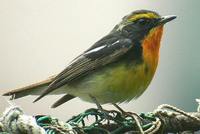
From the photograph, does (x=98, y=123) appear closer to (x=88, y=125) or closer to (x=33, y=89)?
(x=88, y=125)

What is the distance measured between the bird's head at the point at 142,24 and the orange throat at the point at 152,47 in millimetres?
18

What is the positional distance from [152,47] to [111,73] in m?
0.33

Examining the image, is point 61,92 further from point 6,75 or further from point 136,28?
point 6,75

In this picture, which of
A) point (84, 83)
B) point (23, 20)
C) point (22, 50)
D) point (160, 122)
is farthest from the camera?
point (23, 20)

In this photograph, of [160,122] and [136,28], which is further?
[136,28]

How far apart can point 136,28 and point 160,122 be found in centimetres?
143

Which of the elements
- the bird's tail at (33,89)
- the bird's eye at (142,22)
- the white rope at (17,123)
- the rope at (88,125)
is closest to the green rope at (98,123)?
the rope at (88,125)

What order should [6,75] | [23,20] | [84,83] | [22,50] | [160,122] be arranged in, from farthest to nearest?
[23,20], [22,50], [6,75], [84,83], [160,122]

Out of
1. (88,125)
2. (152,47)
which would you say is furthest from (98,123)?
(152,47)

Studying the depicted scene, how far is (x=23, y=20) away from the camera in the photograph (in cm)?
918

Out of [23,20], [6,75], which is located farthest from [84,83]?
[23,20]

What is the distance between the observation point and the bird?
5312 millimetres

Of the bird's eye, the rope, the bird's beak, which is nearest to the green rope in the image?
the rope

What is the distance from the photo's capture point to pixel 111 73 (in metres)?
5.34
